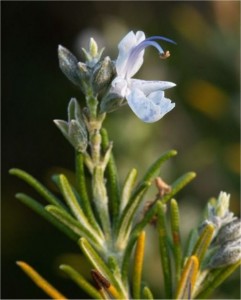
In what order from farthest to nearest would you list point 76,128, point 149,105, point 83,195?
point 83,195 → point 76,128 → point 149,105

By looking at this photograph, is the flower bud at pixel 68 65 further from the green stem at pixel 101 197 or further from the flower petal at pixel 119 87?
the green stem at pixel 101 197

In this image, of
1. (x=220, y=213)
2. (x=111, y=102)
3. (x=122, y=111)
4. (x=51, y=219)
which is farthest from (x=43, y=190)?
(x=122, y=111)

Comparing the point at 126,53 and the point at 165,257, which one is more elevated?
the point at 126,53

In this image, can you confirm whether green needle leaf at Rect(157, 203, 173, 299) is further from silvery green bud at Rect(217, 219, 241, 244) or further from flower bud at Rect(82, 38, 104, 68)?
flower bud at Rect(82, 38, 104, 68)

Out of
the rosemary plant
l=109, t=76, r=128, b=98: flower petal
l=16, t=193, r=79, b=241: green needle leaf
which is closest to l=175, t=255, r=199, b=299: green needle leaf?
the rosemary plant

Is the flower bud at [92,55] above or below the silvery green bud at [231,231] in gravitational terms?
above

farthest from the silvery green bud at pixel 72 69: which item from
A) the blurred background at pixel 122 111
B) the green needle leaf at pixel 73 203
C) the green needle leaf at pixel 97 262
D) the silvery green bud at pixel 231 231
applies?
the blurred background at pixel 122 111

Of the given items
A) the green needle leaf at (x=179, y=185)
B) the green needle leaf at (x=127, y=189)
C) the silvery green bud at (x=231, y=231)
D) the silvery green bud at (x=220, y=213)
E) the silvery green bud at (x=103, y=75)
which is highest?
the silvery green bud at (x=103, y=75)

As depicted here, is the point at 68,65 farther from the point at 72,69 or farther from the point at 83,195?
the point at 83,195
